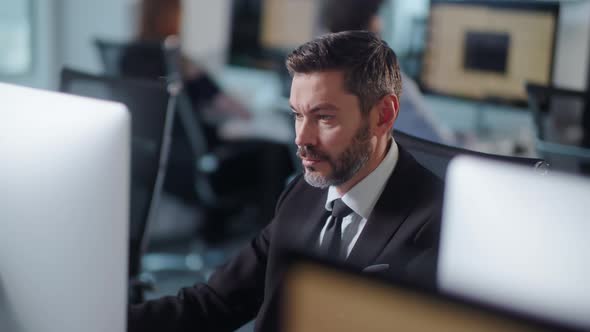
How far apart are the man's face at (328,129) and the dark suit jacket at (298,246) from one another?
7 centimetres

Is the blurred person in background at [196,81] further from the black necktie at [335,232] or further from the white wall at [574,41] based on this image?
the black necktie at [335,232]

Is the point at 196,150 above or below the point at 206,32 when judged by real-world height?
below

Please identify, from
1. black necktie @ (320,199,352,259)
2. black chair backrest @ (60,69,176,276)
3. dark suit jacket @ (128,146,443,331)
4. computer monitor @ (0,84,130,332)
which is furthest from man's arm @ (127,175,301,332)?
black chair backrest @ (60,69,176,276)

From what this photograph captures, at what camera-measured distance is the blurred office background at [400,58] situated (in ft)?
8.63

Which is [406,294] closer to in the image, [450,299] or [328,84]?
[450,299]

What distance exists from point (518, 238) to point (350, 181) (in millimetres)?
481

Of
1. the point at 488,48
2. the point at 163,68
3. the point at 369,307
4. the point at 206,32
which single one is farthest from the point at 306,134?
the point at 206,32

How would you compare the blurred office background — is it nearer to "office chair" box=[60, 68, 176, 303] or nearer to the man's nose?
"office chair" box=[60, 68, 176, 303]

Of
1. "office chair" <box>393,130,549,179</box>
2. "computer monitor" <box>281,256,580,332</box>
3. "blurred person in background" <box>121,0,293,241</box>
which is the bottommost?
"blurred person in background" <box>121,0,293,241</box>

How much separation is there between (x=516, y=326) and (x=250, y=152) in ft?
8.97

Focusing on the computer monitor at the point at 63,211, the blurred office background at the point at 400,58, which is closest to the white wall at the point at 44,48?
the blurred office background at the point at 400,58

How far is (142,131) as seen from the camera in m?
1.92

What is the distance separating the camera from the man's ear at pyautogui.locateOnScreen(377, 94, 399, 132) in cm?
117

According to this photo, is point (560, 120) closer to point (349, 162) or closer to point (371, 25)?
point (371, 25)
